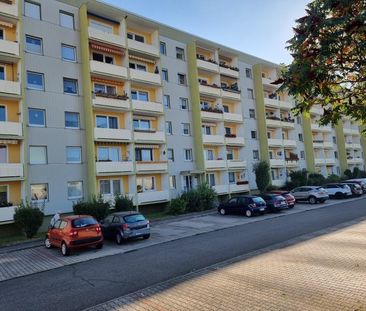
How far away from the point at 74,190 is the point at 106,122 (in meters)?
6.07

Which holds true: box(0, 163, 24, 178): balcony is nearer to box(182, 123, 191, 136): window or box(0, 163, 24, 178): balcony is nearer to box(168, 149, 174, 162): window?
box(168, 149, 174, 162): window

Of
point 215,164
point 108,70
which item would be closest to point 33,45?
point 108,70

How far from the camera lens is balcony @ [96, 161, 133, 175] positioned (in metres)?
26.0

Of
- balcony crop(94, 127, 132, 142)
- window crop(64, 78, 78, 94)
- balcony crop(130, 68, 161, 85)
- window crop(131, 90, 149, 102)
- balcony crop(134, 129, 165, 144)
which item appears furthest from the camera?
window crop(131, 90, 149, 102)

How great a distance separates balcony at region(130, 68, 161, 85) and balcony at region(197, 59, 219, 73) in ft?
20.8

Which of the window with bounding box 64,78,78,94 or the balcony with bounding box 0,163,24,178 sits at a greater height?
the window with bounding box 64,78,78,94

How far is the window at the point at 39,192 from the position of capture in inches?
935

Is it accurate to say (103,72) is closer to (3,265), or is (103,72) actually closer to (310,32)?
(3,265)

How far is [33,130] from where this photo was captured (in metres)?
24.1

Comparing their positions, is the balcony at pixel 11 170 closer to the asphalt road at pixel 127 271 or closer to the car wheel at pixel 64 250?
the car wheel at pixel 64 250

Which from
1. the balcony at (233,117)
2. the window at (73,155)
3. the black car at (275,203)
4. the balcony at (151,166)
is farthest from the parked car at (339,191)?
the window at (73,155)

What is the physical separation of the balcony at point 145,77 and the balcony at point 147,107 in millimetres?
1870

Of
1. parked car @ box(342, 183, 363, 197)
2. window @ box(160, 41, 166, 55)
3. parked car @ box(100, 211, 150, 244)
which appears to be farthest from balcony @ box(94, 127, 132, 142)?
parked car @ box(342, 183, 363, 197)

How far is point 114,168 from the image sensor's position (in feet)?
88.0
